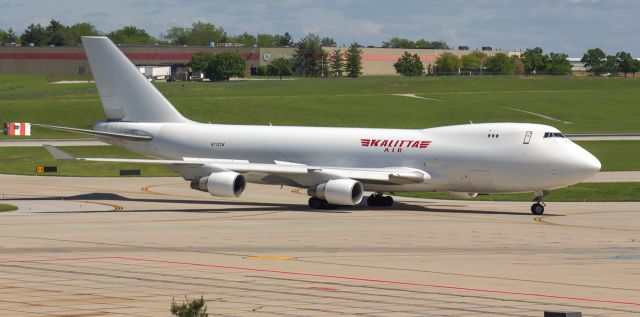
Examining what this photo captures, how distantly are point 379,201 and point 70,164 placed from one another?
35122mm

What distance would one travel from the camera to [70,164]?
92.1 m

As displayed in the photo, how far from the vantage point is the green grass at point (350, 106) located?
477ft

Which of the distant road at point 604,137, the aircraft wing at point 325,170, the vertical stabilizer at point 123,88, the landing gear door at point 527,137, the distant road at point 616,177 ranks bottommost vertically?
the distant road at point 616,177

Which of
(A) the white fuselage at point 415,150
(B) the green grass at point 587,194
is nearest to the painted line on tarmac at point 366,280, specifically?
(A) the white fuselage at point 415,150

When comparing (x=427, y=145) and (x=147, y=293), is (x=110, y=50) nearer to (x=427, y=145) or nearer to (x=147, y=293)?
(x=427, y=145)

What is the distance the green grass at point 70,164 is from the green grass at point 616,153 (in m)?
33.3

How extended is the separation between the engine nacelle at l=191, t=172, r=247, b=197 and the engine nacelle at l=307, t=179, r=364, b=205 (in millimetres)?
4198

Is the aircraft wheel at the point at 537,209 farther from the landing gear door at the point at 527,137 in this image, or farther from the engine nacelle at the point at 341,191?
the engine nacelle at the point at 341,191

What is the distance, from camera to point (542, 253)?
141 feet

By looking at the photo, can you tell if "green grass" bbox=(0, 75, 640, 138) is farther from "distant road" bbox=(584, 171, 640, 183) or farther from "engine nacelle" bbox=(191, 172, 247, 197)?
"engine nacelle" bbox=(191, 172, 247, 197)

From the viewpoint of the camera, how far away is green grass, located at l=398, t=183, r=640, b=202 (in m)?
69.2

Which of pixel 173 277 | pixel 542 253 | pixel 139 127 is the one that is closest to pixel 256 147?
pixel 139 127

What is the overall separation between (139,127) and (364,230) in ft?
72.8

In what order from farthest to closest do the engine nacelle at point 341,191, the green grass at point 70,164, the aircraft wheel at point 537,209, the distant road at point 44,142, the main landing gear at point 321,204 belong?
the distant road at point 44,142 < the green grass at point 70,164 < the main landing gear at point 321,204 < the engine nacelle at point 341,191 < the aircraft wheel at point 537,209
